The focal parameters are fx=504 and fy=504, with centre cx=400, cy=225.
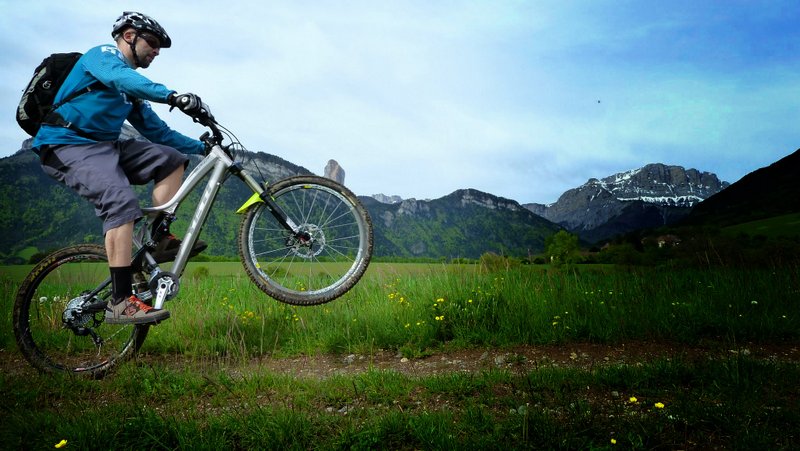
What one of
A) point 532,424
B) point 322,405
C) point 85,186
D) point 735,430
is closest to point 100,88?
point 85,186

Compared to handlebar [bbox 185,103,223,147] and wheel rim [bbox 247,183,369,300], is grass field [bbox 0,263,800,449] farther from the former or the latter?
handlebar [bbox 185,103,223,147]

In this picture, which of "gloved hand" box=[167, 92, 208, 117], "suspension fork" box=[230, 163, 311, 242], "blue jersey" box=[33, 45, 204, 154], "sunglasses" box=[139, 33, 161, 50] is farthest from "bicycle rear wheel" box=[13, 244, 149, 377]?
"sunglasses" box=[139, 33, 161, 50]

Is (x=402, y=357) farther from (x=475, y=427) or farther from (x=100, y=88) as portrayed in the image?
(x=100, y=88)

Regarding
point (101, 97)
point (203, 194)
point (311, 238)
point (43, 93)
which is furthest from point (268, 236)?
point (43, 93)

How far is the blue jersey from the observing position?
15.5 ft

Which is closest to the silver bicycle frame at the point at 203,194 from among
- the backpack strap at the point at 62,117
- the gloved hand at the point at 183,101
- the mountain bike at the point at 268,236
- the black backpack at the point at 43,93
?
the mountain bike at the point at 268,236

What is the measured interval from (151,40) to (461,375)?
4.54 m

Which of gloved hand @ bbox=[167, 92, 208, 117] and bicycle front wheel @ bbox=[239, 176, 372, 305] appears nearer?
gloved hand @ bbox=[167, 92, 208, 117]

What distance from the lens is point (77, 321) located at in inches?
234

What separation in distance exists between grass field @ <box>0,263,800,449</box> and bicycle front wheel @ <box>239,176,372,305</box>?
0.91 meters

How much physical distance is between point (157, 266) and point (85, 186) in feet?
3.53

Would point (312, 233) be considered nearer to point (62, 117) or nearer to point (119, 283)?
point (119, 283)

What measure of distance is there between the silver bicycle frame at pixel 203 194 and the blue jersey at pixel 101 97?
837 millimetres

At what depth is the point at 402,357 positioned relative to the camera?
6.17 m
